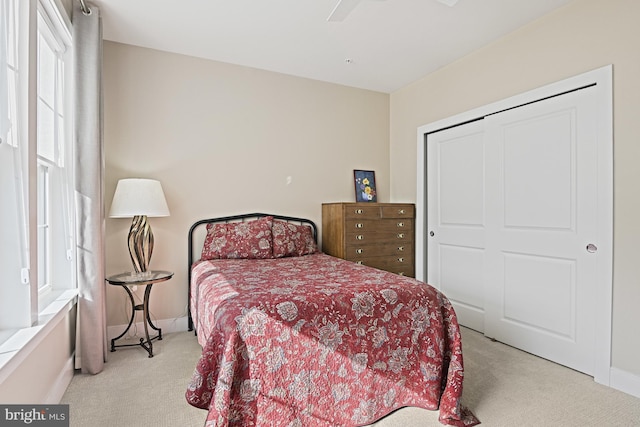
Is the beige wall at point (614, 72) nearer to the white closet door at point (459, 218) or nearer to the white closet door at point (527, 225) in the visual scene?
the white closet door at point (527, 225)

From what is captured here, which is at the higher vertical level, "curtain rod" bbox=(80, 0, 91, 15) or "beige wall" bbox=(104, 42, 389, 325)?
"curtain rod" bbox=(80, 0, 91, 15)

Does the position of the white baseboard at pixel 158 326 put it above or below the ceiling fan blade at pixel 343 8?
below

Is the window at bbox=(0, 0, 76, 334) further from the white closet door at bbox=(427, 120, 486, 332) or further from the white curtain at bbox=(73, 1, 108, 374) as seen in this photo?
the white closet door at bbox=(427, 120, 486, 332)

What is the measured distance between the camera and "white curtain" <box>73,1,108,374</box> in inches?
97.9

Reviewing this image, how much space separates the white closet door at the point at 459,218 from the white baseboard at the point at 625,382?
1122mm

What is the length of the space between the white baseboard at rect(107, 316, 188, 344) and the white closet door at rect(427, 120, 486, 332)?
266 cm

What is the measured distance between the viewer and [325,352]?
69.1 inches

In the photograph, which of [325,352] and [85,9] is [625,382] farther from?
[85,9]

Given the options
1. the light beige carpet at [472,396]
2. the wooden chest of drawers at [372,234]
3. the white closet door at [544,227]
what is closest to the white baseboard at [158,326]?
the light beige carpet at [472,396]

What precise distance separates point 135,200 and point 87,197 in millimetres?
383

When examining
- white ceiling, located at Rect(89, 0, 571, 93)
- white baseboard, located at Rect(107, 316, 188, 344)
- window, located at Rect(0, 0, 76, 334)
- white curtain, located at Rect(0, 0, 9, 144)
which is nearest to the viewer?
white curtain, located at Rect(0, 0, 9, 144)

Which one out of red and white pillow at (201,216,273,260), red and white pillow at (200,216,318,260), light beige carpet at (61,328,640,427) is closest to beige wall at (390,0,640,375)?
light beige carpet at (61,328,640,427)

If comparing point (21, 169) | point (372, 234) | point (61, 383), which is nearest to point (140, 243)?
point (61, 383)

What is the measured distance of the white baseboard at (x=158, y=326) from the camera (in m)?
3.16
